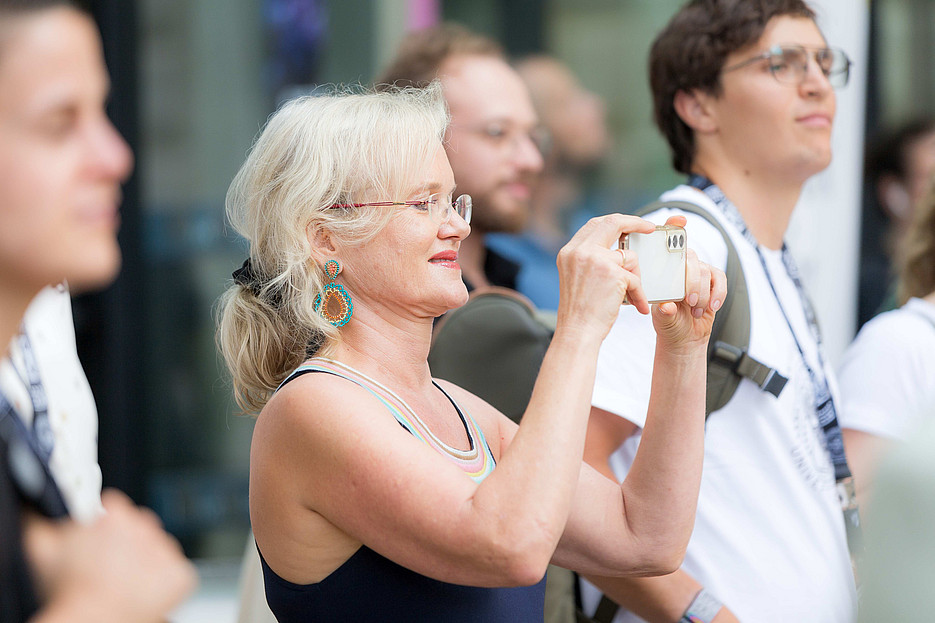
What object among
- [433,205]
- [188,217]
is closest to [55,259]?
[433,205]

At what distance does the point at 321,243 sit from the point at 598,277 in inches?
19.9

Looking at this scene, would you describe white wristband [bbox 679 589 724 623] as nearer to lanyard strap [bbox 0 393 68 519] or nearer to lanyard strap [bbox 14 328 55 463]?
lanyard strap [bbox 14 328 55 463]

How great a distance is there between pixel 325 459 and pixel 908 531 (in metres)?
0.82

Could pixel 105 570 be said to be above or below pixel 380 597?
above

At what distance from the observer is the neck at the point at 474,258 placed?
2.86 m

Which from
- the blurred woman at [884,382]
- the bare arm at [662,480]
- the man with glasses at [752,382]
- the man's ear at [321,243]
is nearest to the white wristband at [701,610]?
the man with glasses at [752,382]

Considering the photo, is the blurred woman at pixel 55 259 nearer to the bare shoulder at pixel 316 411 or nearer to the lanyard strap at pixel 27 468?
the lanyard strap at pixel 27 468

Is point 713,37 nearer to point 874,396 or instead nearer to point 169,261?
point 874,396

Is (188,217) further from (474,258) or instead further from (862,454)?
(862,454)

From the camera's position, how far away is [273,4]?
475 cm

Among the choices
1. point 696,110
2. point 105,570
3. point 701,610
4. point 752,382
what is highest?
point 696,110

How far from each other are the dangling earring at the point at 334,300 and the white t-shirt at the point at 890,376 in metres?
1.36

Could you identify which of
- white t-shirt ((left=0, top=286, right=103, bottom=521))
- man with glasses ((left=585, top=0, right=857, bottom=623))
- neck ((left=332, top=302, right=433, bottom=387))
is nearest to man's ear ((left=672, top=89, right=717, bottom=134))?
man with glasses ((left=585, top=0, right=857, bottom=623))

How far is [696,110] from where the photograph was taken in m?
2.45
